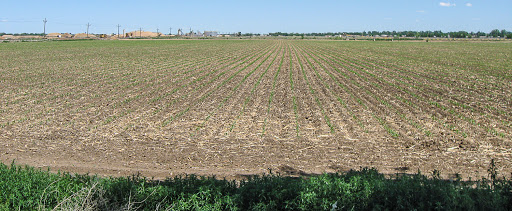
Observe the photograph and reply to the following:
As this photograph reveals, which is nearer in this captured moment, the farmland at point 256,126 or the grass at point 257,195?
the grass at point 257,195

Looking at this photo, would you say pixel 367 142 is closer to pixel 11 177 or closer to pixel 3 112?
pixel 11 177

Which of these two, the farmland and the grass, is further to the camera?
the farmland

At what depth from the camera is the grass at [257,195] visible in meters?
4.98

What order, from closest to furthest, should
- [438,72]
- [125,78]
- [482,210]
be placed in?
1. [482,210]
2. [125,78]
3. [438,72]

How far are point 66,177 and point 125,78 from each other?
1752 cm

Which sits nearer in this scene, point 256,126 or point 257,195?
point 257,195

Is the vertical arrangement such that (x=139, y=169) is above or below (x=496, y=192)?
below

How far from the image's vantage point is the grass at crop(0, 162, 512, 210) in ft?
16.4

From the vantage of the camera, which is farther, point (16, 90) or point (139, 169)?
point (16, 90)

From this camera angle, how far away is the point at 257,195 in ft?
17.5

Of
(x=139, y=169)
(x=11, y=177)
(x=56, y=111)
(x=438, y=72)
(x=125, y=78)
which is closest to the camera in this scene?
(x=11, y=177)

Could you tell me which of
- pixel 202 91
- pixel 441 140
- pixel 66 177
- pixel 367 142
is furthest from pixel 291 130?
pixel 202 91

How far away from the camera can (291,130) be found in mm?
10961

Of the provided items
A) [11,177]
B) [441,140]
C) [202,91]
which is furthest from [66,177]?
[202,91]
